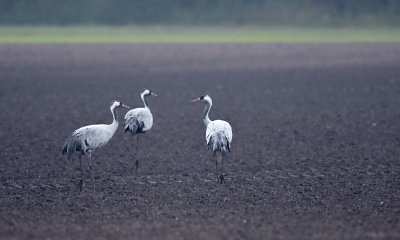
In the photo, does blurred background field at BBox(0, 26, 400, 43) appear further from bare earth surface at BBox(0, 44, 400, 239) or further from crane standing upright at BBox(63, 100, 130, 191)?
crane standing upright at BBox(63, 100, 130, 191)

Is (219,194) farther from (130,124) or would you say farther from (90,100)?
(90,100)

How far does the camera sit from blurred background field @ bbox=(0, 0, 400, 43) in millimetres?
55713

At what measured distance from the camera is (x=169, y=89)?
25109 millimetres

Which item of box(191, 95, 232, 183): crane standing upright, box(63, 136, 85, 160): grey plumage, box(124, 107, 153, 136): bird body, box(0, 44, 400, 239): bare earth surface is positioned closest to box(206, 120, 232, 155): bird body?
box(191, 95, 232, 183): crane standing upright

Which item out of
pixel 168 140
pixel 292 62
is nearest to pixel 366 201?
pixel 168 140

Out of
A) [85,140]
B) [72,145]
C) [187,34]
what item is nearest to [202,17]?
[187,34]

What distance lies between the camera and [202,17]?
60.9 metres

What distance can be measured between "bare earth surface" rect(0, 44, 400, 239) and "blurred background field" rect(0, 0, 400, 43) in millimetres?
25591

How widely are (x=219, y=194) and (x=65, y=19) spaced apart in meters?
51.0

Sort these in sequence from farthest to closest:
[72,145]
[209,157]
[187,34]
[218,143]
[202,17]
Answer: [202,17] → [187,34] → [209,157] → [218,143] → [72,145]

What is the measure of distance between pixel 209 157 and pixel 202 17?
4752 cm

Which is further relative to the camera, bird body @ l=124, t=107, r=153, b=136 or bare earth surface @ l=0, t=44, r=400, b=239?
bird body @ l=124, t=107, r=153, b=136

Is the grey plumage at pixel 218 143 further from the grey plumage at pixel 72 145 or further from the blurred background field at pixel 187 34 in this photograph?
the blurred background field at pixel 187 34

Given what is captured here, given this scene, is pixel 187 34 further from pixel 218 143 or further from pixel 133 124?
pixel 218 143
